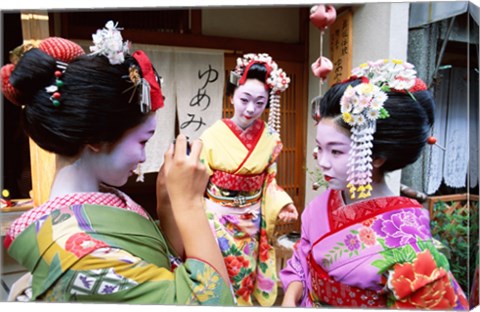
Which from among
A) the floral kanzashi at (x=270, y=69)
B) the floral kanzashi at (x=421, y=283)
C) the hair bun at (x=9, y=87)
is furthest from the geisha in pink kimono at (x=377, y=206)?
the hair bun at (x=9, y=87)

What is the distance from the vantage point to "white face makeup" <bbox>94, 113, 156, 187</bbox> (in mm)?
1146

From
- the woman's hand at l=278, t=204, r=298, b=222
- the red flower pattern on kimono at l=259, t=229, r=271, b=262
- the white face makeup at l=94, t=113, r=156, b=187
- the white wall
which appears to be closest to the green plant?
the woman's hand at l=278, t=204, r=298, b=222

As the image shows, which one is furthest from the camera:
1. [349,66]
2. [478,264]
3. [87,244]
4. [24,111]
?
[349,66]

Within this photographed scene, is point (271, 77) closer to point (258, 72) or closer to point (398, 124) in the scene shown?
point (258, 72)

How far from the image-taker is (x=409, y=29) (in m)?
1.62

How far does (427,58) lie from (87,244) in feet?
4.83

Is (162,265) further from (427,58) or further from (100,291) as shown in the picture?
(427,58)

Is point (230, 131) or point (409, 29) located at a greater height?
point (409, 29)

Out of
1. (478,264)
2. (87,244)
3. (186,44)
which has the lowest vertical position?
(478,264)

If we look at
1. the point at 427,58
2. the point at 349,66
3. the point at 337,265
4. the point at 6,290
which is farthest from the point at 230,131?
the point at 6,290

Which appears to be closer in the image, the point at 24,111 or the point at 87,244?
the point at 87,244

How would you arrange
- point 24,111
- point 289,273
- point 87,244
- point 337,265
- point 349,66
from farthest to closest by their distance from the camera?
point 349,66 → point 289,273 → point 337,265 → point 24,111 → point 87,244

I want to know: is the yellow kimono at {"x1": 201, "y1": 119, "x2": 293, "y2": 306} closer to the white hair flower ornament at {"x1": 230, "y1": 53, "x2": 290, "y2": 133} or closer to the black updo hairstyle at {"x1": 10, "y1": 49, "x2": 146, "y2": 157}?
the white hair flower ornament at {"x1": 230, "y1": 53, "x2": 290, "y2": 133}

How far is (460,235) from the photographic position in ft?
4.76
